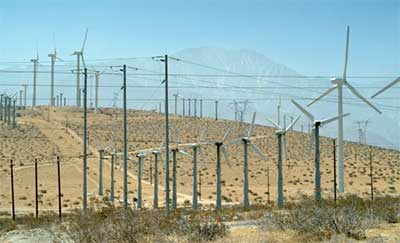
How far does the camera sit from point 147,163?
124 meters

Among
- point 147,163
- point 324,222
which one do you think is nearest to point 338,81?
point 324,222

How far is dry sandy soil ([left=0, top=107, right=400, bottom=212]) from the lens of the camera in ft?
274

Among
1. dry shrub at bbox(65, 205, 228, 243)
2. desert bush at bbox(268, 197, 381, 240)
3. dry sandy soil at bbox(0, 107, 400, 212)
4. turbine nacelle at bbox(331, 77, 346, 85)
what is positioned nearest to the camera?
desert bush at bbox(268, 197, 381, 240)

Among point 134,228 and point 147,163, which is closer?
point 134,228

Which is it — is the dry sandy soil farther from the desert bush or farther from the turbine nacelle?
the desert bush

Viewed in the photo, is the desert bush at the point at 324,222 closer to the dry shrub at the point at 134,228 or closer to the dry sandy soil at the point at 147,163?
the dry shrub at the point at 134,228

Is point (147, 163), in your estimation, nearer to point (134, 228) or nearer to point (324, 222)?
point (134, 228)

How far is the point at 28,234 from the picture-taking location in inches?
1368

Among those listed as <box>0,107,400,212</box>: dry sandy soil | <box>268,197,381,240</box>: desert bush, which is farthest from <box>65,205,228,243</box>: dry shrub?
<box>0,107,400,212</box>: dry sandy soil

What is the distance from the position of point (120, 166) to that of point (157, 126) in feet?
186

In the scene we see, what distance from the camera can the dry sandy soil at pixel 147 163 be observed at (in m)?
83.6

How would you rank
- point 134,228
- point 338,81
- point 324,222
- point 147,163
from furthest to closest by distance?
point 147,163 → point 338,81 → point 134,228 → point 324,222

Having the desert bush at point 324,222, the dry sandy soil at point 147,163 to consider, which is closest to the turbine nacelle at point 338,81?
the dry sandy soil at point 147,163

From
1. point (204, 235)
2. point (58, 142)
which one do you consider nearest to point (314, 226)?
point (204, 235)
